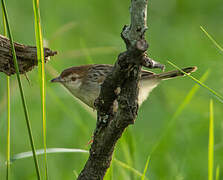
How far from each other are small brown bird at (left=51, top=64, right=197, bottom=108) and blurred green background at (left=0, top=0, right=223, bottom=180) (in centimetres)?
20

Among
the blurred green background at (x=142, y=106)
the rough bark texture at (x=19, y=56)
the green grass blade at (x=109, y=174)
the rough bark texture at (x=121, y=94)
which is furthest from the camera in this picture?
the blurred green background at (x=142, y=106)

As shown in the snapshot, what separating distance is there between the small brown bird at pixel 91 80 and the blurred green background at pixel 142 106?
0.20 m

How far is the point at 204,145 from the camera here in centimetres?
592

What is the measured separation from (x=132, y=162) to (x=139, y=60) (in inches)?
65.3

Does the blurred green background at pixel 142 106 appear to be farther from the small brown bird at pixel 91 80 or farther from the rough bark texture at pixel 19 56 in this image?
the rough bark texture at pixel 19 56

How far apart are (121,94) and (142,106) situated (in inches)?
170

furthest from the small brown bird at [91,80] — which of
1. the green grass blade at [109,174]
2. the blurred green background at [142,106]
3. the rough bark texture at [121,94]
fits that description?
the rough bark texture at [121,94]

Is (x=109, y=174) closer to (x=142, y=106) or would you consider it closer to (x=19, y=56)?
(x=19, y=56)

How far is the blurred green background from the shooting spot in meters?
5.03

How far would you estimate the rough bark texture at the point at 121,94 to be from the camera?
2.46 meters

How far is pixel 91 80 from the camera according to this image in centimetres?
520

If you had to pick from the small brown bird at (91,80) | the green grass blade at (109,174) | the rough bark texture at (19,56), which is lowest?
the green grass blade at (109,174)

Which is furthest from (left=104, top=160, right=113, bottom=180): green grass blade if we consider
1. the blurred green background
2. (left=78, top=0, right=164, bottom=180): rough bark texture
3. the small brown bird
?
the small brown bird

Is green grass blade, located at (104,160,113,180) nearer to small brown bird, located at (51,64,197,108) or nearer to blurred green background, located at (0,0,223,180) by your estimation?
blurred green background, located at (0,0,223,180)
